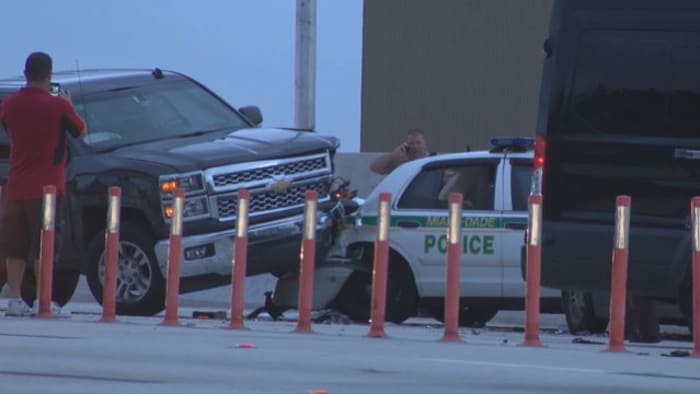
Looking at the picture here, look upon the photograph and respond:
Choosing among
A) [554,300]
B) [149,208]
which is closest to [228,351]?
[149,208]

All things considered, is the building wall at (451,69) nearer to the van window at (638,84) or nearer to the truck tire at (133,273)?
the truck tire at (133,273)

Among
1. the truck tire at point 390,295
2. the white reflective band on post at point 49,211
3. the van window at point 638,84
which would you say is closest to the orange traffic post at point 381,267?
the van window at point 638,84

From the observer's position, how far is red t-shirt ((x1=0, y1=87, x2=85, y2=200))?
15250 millimetres

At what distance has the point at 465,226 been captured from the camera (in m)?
17.4

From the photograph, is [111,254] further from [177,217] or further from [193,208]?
[193,208]

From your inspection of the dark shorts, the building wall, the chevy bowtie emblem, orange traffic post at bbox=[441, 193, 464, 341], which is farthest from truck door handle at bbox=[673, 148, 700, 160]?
the building wall

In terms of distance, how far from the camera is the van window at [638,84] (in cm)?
1345

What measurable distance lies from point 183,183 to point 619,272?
4.61 m

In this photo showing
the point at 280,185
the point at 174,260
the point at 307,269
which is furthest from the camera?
the point at 280,185

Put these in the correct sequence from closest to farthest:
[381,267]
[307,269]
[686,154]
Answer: [686,154]
[381,267]
[307,269]

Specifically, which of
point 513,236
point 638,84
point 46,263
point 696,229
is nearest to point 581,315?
point 513,236

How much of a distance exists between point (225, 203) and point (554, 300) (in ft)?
9.18

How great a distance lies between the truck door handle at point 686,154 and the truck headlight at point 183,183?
4.60m

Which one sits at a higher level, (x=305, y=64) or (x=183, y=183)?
(x=305, y=64)
